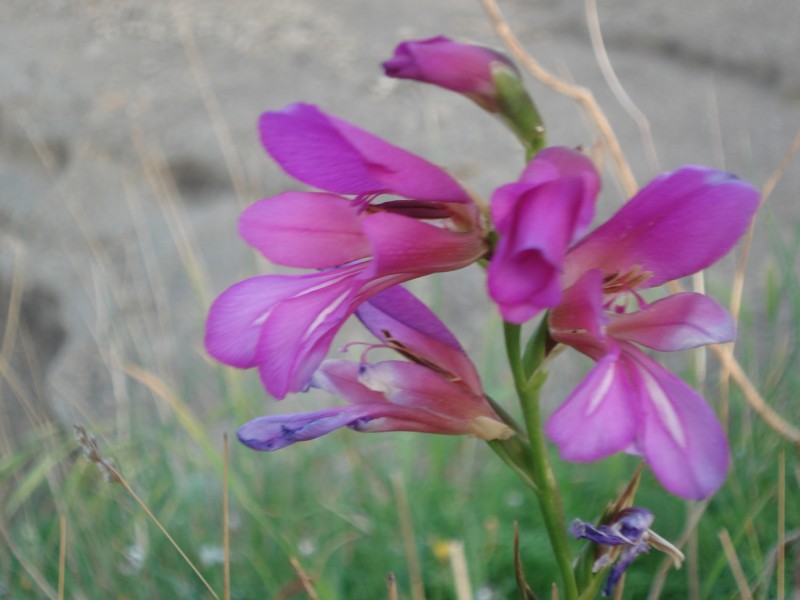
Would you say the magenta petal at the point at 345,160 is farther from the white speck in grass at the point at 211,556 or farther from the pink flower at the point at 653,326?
the white speck in grass at the point at 211,556

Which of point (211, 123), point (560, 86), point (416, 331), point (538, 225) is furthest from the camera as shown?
point (211, 123)

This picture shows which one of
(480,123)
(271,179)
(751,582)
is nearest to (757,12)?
(480,123)

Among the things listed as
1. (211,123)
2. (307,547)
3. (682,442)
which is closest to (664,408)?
(682,442)

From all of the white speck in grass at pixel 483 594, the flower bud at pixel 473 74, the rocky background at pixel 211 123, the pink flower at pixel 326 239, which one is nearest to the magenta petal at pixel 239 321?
the pink flower at pixel 326 239

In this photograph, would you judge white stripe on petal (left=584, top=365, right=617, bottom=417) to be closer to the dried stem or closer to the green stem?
the green stem

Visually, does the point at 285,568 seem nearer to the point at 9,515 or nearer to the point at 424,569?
the point at 424,569

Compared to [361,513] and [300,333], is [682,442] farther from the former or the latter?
[361,513]

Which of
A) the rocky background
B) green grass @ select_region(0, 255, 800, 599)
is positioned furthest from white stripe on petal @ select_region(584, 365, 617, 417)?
the rocky background
